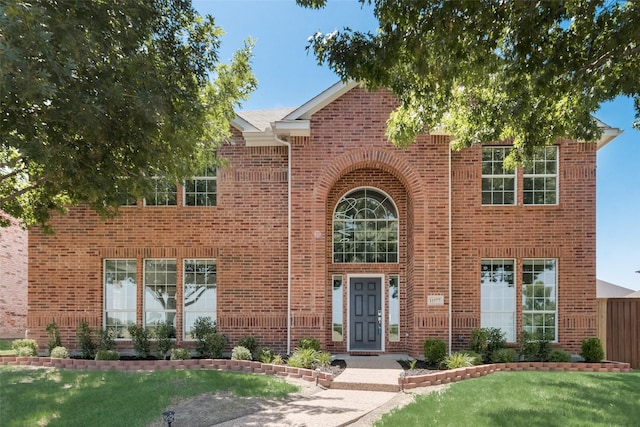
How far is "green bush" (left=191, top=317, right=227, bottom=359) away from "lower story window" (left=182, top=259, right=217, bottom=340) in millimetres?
184

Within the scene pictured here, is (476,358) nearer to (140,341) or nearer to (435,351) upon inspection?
(435,351)

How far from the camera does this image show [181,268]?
12.9 metres

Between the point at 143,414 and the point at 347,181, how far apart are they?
27.9 feet

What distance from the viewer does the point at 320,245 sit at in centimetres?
1248

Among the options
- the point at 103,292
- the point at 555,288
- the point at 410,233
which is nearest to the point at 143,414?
the point at 103,292

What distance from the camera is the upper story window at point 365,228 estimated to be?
13461mm

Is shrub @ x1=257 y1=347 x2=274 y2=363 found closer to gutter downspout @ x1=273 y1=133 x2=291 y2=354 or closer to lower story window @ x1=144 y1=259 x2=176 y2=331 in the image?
gutter downspout @ x1=273 y1=133 x2=291 y2=354

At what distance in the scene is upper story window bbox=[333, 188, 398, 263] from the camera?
1346 centimetres

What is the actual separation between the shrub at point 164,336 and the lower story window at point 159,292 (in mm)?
148

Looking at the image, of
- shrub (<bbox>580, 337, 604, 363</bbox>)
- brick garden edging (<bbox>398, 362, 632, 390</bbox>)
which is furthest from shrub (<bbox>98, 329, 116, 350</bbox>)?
shrub (<bbox>580, 337, 604, 363</bbox>)

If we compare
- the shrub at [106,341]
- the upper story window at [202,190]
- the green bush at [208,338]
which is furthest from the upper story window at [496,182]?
the shrub at [106,341]

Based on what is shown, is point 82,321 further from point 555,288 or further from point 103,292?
point 555,288

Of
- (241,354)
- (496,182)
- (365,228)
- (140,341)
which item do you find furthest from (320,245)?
(140,341)

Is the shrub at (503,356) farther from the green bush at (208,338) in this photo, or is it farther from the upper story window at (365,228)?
the green bush at (208,338)
